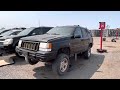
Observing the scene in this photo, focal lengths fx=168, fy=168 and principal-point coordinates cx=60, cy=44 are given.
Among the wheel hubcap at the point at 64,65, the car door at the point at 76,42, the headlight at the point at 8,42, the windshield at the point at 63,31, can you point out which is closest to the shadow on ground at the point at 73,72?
the wheel hubcap at the point at 64,65

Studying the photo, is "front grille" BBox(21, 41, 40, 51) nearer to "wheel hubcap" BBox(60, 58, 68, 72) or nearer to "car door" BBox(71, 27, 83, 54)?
"wheel hubcap" BBox(60, 58, 68, 72)

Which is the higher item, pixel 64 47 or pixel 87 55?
pixel 64 47

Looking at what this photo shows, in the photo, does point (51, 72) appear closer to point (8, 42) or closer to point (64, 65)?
point (64, 65)

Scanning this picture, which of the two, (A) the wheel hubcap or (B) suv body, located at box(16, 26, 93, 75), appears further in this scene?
(A) the wheel hubcap

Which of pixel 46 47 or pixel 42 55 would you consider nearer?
pixel 42 55

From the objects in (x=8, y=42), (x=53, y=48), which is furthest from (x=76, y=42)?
(x=8, y=42)

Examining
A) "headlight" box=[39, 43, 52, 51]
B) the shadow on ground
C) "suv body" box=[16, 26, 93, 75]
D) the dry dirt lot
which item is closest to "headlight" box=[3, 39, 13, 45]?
the dry dirt lot

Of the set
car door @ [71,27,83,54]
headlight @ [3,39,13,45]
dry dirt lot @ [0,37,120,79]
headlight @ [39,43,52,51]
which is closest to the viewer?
headlight @ [39,43,52,51]

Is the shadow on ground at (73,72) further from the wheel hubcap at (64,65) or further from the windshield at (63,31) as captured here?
the windshield at (63,31)

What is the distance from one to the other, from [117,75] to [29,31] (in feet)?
16.4

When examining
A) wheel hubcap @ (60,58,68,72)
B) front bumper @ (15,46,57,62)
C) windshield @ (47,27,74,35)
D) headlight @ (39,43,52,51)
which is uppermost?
windshield @ (47,27,74,35)
